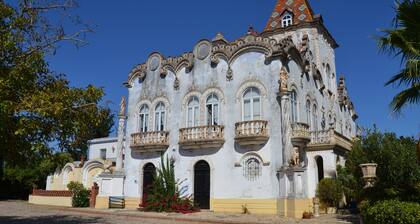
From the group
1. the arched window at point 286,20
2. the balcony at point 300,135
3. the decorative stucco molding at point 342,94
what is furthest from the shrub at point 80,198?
the decorative stucco molding at point 342,94

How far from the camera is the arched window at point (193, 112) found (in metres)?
23.8

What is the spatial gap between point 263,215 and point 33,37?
45.0ft

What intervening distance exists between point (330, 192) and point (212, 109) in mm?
8236

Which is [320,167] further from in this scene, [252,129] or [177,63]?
[177,63]

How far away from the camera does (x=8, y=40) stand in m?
10.9

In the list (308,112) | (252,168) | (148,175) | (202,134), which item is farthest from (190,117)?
(308,112)

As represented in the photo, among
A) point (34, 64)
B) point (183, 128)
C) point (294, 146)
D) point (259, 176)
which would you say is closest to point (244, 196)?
point (259, 176)

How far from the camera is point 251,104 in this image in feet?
72.9

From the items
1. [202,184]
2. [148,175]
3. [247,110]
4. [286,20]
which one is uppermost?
[286,20]

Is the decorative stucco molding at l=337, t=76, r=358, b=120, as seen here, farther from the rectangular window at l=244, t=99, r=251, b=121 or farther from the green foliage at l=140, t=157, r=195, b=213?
the green foliage at l=140, t=157, r=195, b=213

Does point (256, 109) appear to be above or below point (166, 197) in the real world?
above

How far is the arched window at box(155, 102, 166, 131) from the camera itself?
25136 millimetres

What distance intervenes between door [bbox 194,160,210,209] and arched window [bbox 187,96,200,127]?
2.50 meters

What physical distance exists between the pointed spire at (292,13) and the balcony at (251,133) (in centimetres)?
1369
